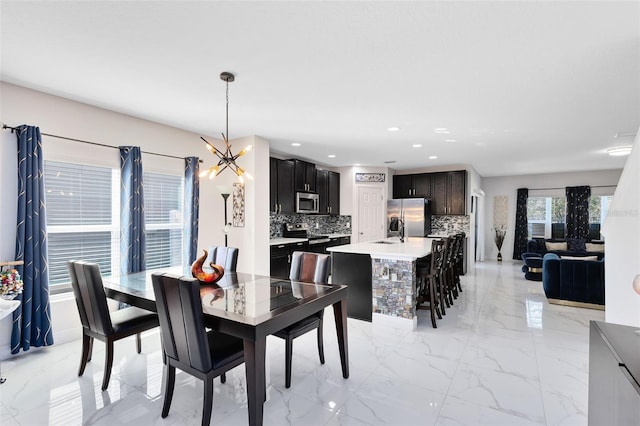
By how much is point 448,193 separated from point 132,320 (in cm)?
653

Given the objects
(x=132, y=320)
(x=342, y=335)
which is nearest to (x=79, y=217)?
(x=132, y=320)

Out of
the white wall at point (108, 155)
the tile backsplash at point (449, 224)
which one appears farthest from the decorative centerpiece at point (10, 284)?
the tile backsplash at point (449, 224)

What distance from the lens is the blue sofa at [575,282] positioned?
14.7ft

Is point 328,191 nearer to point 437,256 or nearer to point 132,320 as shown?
point 437,256

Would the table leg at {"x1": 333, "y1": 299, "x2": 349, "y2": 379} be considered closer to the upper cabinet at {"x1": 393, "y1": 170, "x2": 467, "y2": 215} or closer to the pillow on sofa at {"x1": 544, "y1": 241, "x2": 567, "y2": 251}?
the upper cabinet at {"x1": 393, "y1": 170, "x2": 467, "y2": 215}

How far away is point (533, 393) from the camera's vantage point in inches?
93.7

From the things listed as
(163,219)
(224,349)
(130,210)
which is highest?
(130,210)

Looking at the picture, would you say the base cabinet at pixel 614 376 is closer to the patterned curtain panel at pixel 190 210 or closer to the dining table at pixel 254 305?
the dining table at pixel 254 305

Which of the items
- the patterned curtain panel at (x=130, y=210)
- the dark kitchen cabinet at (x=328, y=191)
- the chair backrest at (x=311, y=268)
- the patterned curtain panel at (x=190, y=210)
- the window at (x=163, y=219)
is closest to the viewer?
the chair backrest at (x=311, y=268)

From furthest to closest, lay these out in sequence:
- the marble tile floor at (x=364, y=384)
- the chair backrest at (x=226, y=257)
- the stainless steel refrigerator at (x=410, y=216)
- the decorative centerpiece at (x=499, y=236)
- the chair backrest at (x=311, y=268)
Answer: the decorative centerpiece at (x=499, y=236) → the stainless steel refrigerator at (x=410, y=216) → the chair backrest at (x=226, y=257) → the chair backrest at (x=311, y=268) → the marble tile floor at (x=364, y=384)

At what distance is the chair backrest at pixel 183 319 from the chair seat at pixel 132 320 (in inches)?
27.6

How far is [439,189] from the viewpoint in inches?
289

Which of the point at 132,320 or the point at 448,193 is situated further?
the point at 448,193

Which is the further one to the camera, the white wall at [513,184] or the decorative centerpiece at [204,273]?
the white wall at [513,184]
